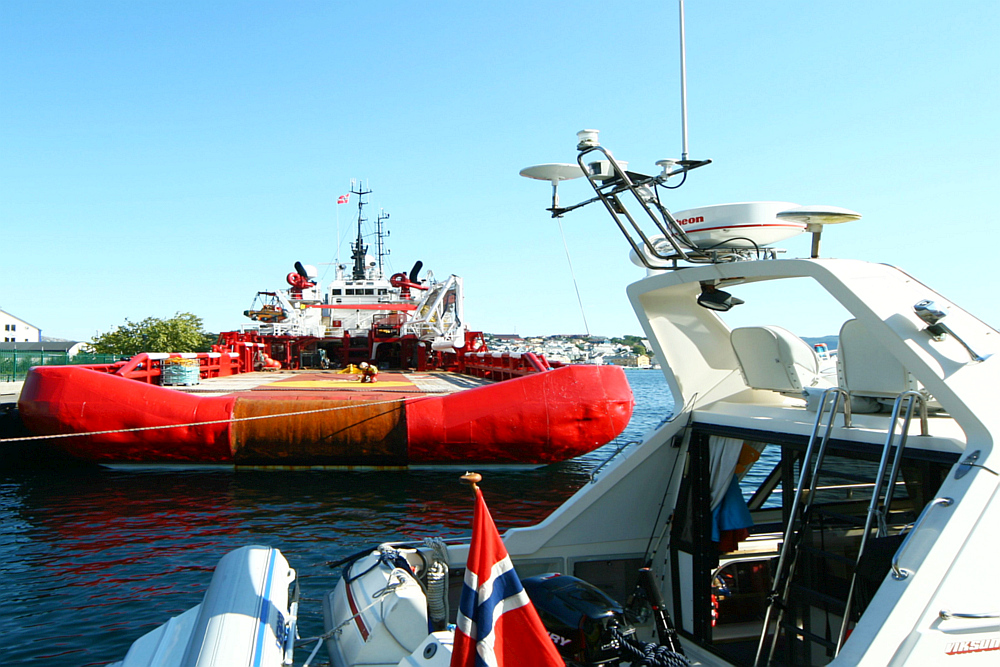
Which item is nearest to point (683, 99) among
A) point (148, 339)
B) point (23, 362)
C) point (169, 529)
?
point (169, 529)

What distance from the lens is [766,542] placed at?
577cm

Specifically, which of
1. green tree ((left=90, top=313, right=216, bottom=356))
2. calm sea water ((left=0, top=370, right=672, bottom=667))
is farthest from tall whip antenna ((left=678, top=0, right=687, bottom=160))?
green tree ((left=90, top=313, right=216, bottom=356))

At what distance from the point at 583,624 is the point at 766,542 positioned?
234cm

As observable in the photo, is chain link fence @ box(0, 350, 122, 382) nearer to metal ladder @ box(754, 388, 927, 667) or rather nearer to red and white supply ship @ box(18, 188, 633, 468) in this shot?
red and white supply ship @ box(18, 188, 633, 468)

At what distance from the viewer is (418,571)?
16.8 ft

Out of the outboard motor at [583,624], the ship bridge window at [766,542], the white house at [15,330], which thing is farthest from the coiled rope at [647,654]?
the white house at [15,330]

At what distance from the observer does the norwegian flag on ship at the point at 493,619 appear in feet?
10.9

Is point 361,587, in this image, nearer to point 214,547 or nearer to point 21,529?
point 214,547

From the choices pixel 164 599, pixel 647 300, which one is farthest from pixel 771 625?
pixel 164 599

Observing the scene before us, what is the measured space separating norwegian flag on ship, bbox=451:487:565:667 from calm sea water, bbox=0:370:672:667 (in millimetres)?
3678

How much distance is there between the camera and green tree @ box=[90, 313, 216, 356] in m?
45.4

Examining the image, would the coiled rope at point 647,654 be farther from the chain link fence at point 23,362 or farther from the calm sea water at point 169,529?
the chain link fence at point 23,362

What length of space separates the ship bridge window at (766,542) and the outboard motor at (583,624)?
1000 millimetres

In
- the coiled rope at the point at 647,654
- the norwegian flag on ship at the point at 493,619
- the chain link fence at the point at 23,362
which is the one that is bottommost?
the coiled rope at the point at 647,654
